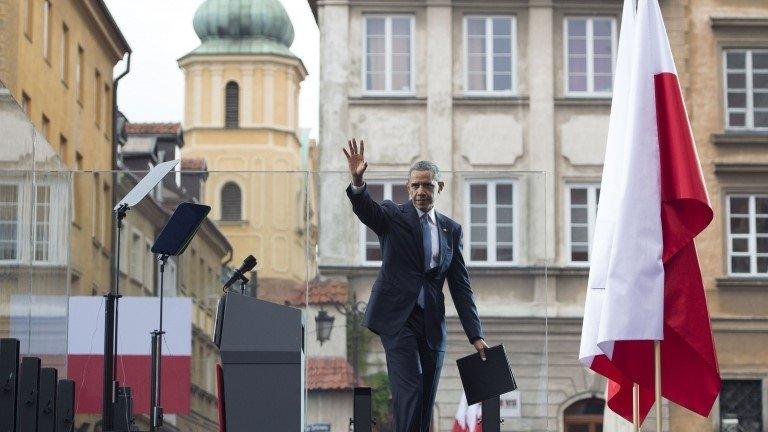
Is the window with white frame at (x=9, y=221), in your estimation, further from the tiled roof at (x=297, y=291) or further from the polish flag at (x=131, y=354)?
the tiled roof at (x=297, y=291)

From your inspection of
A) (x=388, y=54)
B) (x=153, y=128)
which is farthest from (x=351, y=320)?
(x=153, y=128)

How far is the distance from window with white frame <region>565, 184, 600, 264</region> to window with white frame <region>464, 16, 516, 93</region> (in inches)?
94.6

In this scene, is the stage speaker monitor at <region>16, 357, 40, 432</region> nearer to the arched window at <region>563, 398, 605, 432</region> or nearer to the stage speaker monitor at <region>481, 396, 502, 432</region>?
the stage speaker monitor at <region>481, 396, 502, 432</region>

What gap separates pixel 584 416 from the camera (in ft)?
108

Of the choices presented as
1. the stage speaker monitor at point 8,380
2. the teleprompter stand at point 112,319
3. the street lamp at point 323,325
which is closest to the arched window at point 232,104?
the street lamp at point 323,325

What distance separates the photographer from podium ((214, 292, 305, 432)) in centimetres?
855

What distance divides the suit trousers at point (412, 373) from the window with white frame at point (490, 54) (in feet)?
85.0

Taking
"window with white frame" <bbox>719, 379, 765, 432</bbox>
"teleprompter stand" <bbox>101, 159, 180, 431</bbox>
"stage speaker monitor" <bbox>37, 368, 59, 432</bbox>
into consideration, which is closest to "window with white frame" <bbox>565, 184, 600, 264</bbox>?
"window with white frame" <bbox>719, 379, 765, 432</bbox>

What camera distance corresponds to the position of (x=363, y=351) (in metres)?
18.8

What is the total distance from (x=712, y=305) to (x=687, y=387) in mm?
25073

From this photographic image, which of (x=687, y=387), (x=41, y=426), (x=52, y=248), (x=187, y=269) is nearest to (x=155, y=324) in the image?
(x=187, y=269)

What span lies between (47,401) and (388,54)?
26017 mm

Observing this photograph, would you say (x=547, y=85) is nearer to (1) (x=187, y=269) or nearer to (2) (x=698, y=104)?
(2) (x=698, y=104)

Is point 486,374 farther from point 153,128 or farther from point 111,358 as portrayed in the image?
point 153,128
